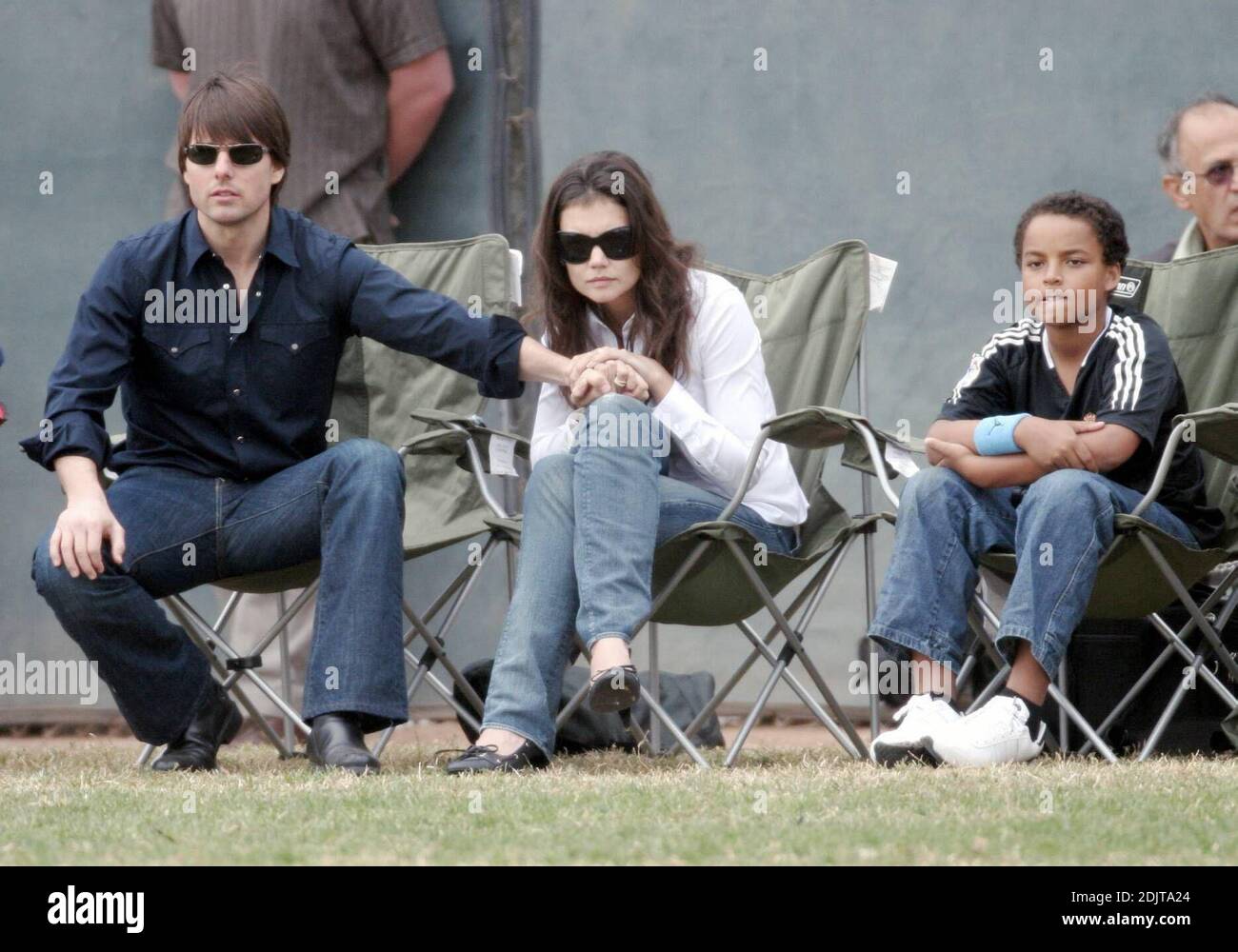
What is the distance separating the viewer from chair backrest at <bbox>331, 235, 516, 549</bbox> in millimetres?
3924

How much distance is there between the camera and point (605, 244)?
354 centimetres

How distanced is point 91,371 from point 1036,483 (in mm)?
1695

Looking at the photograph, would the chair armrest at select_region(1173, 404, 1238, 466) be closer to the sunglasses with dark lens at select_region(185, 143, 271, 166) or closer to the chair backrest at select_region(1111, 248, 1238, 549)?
the chair backrest at select_region(1111, 248, 1238, 549)

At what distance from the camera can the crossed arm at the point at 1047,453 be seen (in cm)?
331

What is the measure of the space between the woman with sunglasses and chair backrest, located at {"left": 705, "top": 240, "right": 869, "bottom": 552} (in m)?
0.21

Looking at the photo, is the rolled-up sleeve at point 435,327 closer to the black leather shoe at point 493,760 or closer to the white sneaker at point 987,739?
the black leather shoe at point 493,760

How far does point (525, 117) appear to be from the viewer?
16.0 feet

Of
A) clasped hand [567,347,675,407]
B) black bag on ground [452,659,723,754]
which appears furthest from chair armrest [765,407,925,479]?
black bag on ground [452,659,723,754]

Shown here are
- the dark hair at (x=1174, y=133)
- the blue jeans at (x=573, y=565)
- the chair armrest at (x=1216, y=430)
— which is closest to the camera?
the blue jeans at (x=573, y=565)

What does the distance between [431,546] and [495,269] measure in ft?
2.27

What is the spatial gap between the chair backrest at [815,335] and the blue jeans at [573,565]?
602 millimetres

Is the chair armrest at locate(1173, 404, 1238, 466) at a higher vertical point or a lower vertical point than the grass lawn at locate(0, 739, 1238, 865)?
higher

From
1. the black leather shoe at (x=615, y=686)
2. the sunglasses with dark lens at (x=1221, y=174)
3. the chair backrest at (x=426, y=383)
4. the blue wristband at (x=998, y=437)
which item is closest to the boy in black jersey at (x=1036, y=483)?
the blue wristband at (x=998, y=437)
